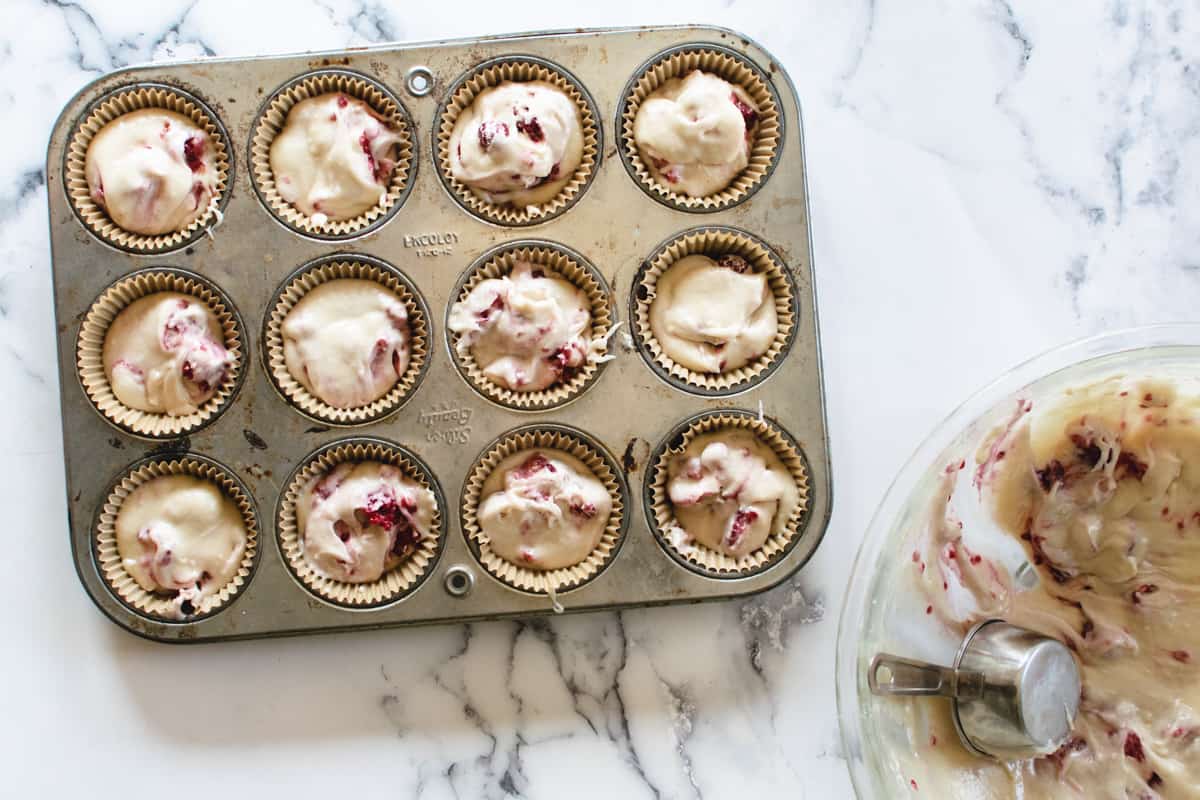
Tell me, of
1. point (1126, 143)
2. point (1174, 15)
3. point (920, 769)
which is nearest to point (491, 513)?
point (920, 769)

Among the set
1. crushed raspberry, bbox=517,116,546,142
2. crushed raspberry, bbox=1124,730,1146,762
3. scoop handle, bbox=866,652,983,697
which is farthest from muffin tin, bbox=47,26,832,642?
crushed raspberry, bbox=1124,730,1146,762

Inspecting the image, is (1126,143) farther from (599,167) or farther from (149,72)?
(149,72)

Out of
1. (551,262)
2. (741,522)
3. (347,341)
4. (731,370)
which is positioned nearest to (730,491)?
(741,522)

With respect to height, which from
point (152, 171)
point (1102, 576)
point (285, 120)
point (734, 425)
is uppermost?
point (285, 120)

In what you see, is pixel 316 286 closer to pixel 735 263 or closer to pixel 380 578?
pixel 380 578

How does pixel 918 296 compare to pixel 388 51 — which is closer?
pixel 388 51

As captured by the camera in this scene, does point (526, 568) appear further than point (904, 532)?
Yes
